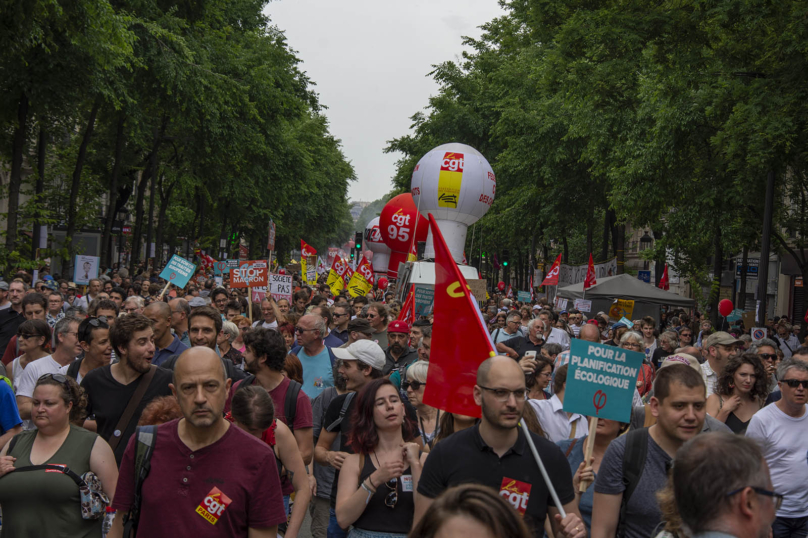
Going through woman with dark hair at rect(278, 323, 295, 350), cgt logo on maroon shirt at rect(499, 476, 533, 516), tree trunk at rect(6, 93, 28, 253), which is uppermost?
tree trunk at rect(6, 93, 28, 253)

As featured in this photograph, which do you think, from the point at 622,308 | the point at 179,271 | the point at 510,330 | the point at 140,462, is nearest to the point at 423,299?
the point at 510,330

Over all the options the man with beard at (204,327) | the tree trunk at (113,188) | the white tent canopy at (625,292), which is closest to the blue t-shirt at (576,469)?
the man with beard at (204,327)

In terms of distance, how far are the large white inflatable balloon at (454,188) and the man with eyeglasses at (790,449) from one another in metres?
19.2

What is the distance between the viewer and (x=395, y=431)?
15.1 ft

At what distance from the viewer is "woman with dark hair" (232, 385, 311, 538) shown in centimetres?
473

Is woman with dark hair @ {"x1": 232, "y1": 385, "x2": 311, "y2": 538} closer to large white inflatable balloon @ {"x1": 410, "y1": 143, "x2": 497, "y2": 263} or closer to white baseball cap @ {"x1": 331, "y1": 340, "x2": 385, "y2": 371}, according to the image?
white baseball cap @ {"x1": 331, "y1": 340, "x2": 385, "y2": 371}

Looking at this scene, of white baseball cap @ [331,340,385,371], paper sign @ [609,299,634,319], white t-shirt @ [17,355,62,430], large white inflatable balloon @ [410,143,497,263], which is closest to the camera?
white baseball cap @ [331,340,385,371]

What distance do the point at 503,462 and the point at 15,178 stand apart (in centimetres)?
1834

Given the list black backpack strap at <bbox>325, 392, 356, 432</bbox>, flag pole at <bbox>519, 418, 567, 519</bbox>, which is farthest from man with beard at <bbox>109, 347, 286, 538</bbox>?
black backpack strap at <bbox>325, 392, 356, 432</bbox>

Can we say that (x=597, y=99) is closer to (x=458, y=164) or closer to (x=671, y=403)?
(x=458, y=164)

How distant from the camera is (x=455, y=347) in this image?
497 cm

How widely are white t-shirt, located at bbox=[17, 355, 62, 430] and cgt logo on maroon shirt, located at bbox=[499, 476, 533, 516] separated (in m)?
4.20

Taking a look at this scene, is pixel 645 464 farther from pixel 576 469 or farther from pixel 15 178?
pixel 15 178

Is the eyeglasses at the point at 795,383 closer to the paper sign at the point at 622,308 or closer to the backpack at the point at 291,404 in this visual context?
the backpack at the point at 291,404
